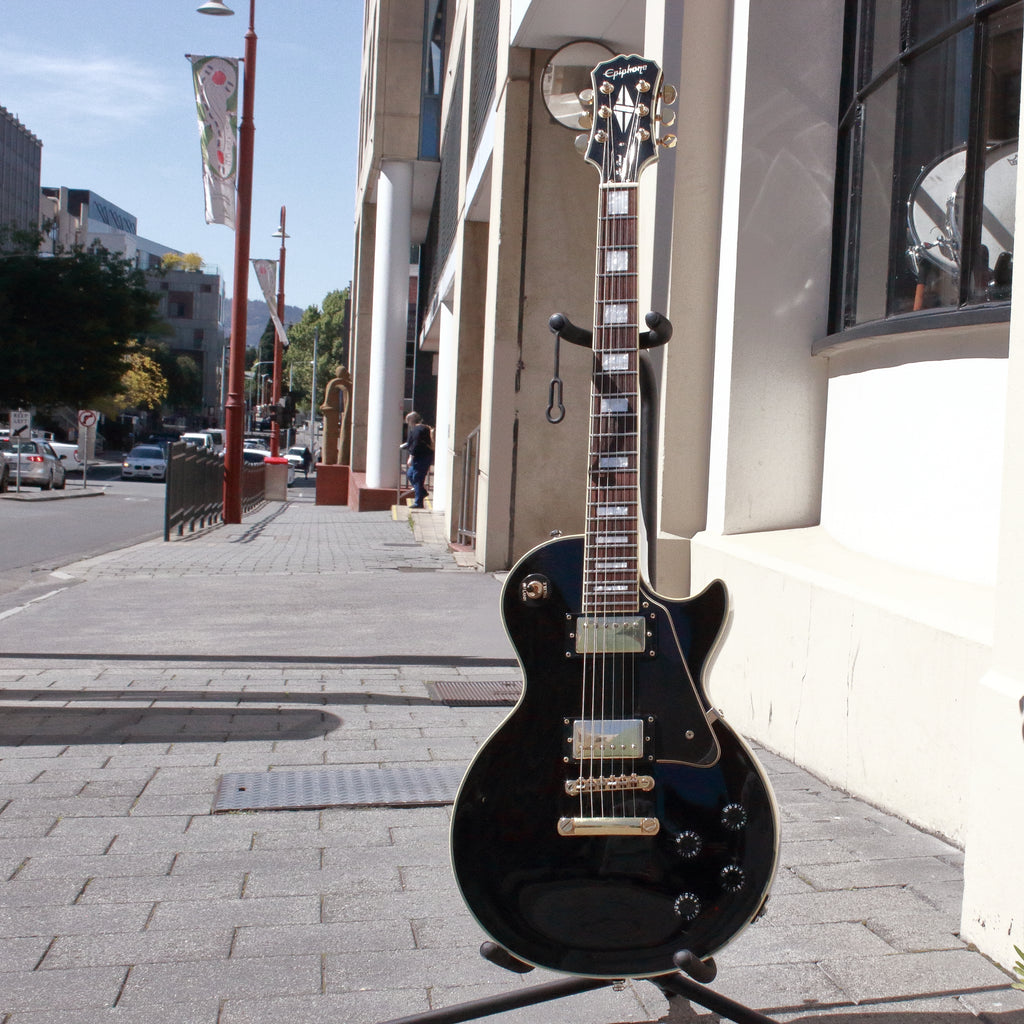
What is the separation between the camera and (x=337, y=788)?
4188mm

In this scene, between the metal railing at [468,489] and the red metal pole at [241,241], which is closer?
the metal railing at [468,489]

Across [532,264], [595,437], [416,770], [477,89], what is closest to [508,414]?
[532,264]

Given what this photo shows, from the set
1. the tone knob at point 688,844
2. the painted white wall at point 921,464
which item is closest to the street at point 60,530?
the painted white wall at point 921,464

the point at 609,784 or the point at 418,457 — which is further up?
the point at 418,457

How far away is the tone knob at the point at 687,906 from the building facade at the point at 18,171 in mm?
82418

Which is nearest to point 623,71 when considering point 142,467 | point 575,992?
point 575,992

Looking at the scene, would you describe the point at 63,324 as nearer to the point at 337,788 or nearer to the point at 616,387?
the point at 337,788

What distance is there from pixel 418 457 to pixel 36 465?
1588cm

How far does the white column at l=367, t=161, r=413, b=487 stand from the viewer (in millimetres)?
25047

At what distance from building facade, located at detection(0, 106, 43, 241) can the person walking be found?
62.0 metres

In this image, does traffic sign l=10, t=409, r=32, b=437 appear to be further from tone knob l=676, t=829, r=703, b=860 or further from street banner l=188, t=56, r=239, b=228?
tone knob l=676, t=829, r=703, b=860

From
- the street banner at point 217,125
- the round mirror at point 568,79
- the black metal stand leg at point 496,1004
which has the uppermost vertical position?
the street banner at point 217,125

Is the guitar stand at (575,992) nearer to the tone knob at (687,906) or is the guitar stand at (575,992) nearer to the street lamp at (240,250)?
the tone knob at (687,906)

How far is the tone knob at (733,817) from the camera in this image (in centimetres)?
236
